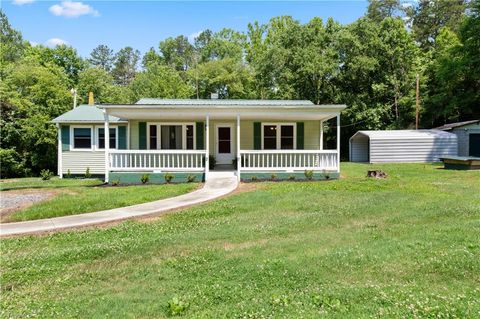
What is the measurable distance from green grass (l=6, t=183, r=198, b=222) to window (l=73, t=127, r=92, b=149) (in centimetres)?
668

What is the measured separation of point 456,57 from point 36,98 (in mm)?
29700

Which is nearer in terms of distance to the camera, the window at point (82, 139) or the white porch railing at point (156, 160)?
the white porch railing at point (156, 160)

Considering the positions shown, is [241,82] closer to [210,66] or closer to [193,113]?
[210,66]

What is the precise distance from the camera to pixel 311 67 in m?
30.4

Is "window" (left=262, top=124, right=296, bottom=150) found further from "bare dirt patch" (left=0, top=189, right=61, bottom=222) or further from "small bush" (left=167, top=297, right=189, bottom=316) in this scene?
"small bush" (left=167, top=297, right=189, bottom=316)

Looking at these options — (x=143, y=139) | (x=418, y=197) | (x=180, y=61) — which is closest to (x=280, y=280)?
(x=418, y=197)

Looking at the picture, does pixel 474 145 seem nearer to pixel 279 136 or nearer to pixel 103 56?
pixel 279 136

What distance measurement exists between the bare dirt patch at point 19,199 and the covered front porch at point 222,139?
8.92 ft

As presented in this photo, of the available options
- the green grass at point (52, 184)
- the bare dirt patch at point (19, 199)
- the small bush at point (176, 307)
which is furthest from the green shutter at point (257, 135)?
the small bush at point (176, 307)

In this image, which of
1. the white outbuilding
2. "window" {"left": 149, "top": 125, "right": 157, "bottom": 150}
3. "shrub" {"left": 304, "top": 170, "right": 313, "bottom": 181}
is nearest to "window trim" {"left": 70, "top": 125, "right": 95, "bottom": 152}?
"window" {"left": 149, "top": 125, "right": 157, "bottom": 150}

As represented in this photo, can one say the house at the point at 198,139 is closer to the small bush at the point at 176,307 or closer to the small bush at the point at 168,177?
the small bush at the point at 168,177

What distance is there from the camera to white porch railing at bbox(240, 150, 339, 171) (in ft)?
47.4

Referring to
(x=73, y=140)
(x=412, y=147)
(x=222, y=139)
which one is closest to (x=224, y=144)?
(x=222, y=139)

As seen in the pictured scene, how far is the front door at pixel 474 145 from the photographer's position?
73.4 ft
